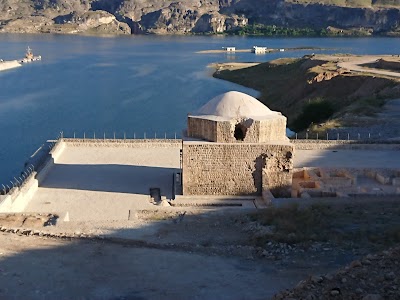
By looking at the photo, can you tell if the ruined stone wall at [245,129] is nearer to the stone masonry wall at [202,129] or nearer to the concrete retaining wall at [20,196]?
the stone masonry wall at [202,129]

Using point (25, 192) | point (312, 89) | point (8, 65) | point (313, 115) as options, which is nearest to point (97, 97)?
point (312, 89)

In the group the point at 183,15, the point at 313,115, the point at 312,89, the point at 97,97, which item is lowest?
the point at 97,97

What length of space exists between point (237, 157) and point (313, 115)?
18.5 meters

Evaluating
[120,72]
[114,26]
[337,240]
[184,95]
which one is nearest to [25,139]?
[184,95]

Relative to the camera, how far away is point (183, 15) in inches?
7037

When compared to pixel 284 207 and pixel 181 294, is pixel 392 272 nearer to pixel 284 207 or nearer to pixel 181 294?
pixel 181 294

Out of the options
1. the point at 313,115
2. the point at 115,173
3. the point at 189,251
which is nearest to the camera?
the point at 189,251

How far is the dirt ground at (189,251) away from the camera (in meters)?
9.44

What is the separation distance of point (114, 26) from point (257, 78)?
127 m

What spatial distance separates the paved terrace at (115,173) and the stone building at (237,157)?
4.14ft

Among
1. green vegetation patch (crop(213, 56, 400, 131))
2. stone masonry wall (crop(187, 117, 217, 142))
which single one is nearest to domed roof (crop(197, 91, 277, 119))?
stone masonry wall (crop(187, 117, 217, 142))

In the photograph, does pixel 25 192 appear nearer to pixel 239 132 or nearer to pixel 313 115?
pixel 239 132

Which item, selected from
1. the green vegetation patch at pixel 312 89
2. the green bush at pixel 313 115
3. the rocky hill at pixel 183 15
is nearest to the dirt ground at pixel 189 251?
the green vegetation patch at pixel 312 89

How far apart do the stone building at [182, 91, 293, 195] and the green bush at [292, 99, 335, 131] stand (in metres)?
17.4
